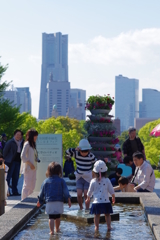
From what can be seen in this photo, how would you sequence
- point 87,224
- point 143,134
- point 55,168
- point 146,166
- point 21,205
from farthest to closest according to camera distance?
point 143,134 → point 146,166 → point 21,205 → point 87,224 → point 55,168

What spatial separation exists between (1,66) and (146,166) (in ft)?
81.3

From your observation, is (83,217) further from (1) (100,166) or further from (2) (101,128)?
(2) (101,128)

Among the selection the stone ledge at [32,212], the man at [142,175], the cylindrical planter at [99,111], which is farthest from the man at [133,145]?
the cylindrical planter at [99,111]

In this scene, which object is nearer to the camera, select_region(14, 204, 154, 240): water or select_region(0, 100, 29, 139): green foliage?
select_region(14, 204, 154, 240): water

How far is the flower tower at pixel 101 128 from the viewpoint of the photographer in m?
17.7

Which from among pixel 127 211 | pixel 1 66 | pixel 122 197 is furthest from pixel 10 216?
pixel 1 66

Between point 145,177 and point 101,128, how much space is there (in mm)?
7961

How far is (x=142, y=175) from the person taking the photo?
10.0 metres

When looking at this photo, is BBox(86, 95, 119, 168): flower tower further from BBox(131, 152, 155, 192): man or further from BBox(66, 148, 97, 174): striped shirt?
BBox(66, 148, 97, 174): striped shirt

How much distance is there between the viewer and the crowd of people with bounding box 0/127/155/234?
690cm

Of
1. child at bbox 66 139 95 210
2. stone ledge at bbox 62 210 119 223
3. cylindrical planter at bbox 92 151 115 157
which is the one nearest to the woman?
child at bbox 66 139 95 210

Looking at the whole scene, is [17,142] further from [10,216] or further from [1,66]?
[1,66]

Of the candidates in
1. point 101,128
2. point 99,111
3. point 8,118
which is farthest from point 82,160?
point 8,118

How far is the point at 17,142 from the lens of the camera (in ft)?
42.4
